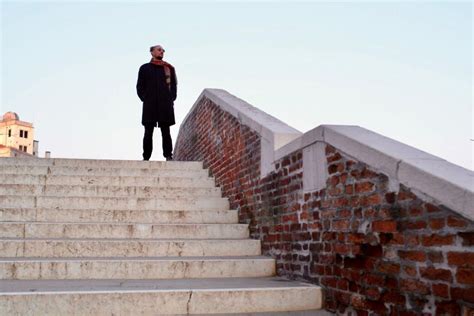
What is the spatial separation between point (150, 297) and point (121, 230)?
66.1 inches

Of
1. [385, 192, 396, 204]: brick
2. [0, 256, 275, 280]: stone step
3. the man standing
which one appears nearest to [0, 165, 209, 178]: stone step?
the man standing

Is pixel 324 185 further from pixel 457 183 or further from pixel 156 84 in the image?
pixel 156 84

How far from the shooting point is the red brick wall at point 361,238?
2.02m

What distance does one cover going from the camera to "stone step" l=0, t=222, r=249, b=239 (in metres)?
4.39

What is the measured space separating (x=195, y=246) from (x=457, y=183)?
2.79 metres

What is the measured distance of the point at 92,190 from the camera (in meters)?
5.58

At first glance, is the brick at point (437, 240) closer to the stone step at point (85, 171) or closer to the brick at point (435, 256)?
the brick at point (435, 256)

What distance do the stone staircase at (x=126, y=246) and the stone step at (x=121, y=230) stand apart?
0.01m

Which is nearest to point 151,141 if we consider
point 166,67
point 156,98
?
point 156,98

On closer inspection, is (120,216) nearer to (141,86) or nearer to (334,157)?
(334,157)

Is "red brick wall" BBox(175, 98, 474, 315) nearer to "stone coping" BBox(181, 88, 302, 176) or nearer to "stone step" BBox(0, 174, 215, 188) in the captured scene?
"stone coping" BBox(181, 88, 302, 176)

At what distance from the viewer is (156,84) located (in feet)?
24.8

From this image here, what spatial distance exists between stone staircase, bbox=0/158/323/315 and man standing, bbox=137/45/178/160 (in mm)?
851

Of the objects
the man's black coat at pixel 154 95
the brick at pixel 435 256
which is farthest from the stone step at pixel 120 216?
the brick at pixel 435 256
